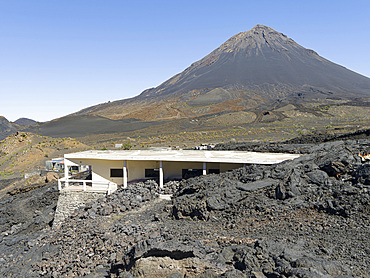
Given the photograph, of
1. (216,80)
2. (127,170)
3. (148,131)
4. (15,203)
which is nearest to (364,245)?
(127,170)

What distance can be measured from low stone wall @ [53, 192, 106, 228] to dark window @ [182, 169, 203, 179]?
13.8 ft

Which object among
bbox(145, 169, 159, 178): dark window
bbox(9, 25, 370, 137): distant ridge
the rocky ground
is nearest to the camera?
the rocky ground

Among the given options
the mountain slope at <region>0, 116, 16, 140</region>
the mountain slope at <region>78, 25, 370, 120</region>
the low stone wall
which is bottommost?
the low stone wall

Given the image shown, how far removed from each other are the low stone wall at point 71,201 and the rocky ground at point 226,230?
2.11ft

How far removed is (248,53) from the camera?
520ft

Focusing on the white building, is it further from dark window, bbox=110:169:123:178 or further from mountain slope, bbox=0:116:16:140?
mountain slope, bbox=0:116:16:140

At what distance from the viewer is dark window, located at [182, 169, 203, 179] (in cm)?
1590

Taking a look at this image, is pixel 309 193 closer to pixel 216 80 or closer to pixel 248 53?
pixel 216 80

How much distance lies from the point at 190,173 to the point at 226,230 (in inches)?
263

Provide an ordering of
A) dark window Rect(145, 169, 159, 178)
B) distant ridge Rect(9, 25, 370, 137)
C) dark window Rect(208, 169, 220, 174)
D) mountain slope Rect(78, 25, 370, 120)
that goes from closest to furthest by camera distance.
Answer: dark window Rect(208, 169, 220, 174) < dark window Rect(145, 169, 159, 178) < distant ridge Rect(9, 25, 370, 137) < mountain slope Rect(78, 25, 370, 120)

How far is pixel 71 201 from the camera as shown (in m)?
14.9

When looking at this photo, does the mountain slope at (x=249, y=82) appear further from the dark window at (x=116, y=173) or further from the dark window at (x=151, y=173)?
the dark window at (x=116, y=173)

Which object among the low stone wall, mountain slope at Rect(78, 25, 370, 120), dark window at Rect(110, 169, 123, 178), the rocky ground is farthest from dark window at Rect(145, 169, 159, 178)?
mountain slope at Rect(78, 25, 370, 120)

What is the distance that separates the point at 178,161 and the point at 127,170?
288cm
